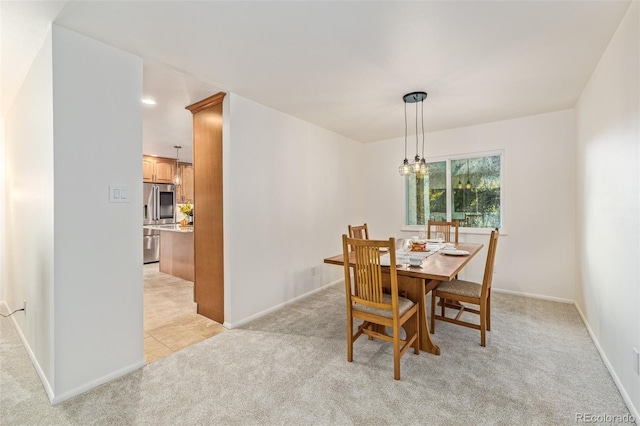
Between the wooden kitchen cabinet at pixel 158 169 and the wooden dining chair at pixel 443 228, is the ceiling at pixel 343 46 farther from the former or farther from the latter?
the wooden kitchen cabinet at pixel 158 169

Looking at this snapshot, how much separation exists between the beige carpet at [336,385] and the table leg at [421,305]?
0.08m

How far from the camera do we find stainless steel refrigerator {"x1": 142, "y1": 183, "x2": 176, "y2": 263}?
6.21 metres

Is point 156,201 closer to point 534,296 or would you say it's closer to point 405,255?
point 405,255

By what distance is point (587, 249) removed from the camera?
2.90 meters

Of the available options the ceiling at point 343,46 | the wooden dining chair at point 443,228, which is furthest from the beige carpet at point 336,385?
the ceiling at point 343,46

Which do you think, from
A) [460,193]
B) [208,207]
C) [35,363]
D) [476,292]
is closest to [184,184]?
[208,207]

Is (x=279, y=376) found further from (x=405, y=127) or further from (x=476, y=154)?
(x=476, y=154)

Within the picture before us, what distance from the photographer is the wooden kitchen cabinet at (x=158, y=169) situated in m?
6.38

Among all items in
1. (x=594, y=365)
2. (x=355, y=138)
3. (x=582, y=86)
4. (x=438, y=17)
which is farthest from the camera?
(x=355, y=138)

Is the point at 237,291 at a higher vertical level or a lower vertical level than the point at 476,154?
lower

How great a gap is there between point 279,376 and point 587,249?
3143 millimetres

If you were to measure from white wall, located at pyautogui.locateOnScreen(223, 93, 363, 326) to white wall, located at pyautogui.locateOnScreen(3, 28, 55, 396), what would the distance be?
1357mm

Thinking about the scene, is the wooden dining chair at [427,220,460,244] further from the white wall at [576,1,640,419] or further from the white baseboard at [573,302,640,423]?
the white baseboard at [573,302,640,423]

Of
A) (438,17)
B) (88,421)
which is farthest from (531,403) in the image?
(88,421)
